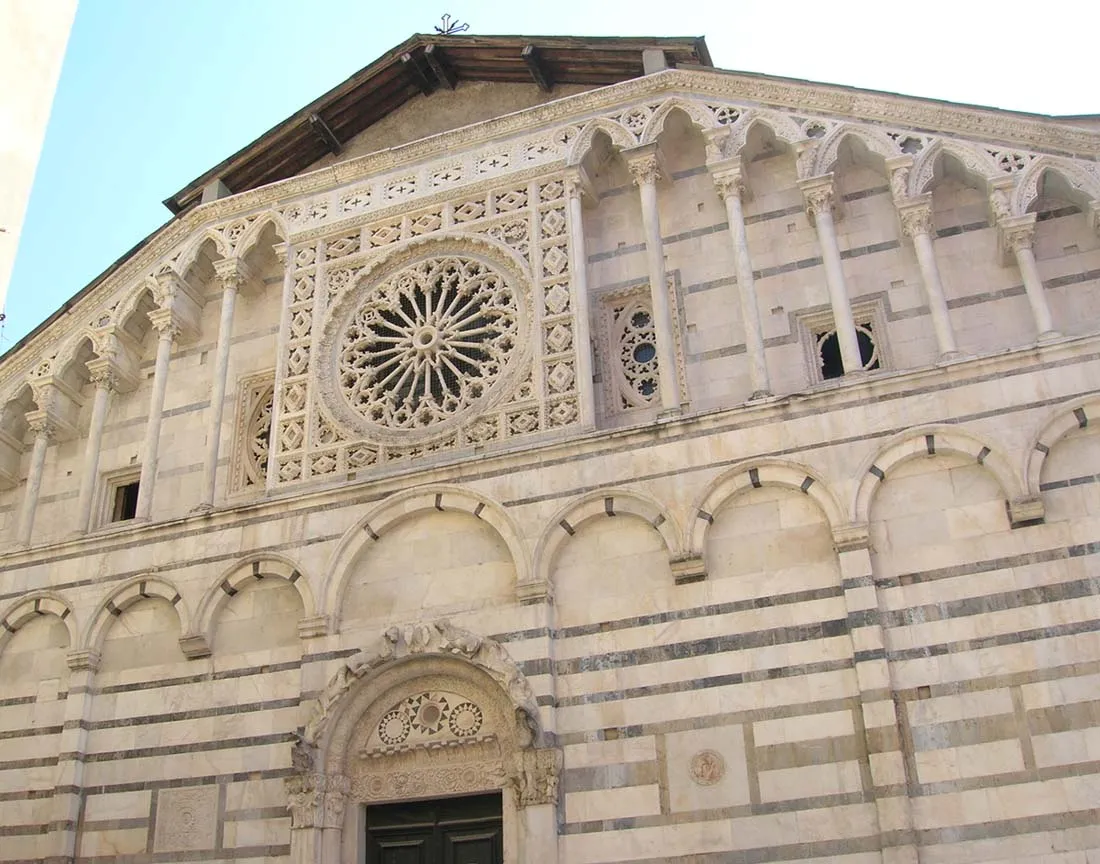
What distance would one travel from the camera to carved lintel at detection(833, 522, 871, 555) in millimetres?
9453

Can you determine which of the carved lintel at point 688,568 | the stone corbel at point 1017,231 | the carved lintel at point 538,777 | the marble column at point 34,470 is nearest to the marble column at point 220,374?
the marble column at point 34,470

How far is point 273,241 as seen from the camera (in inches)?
541

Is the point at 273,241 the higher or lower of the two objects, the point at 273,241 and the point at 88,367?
the higher

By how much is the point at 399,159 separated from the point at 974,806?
866 centimetres

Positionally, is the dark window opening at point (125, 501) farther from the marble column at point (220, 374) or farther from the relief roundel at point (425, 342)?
the relief roundel at point (425, 342)

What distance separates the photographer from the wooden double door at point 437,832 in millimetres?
9812

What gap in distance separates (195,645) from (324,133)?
6.27 m

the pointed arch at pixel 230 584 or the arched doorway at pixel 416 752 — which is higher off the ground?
the pointed arch at pixel 230 584

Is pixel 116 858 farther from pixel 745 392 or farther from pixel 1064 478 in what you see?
pixel 1064 478

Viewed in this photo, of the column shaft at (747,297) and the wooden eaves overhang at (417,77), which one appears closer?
the column shaft at (747,297)

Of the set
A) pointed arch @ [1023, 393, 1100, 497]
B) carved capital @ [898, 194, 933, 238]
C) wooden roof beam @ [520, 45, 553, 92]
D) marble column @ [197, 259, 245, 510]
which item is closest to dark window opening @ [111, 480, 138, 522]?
marble column @ [197, 259, 245, 510]

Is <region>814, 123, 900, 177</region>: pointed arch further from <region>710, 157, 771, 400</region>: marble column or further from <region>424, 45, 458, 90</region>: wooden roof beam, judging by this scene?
<region>424, 45, 458, 90</region>: wooden roof beam

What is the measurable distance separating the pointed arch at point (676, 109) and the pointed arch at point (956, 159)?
2.03 m

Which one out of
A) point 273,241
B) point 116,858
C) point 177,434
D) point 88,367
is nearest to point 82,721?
point 116,858
